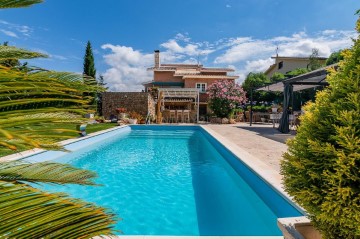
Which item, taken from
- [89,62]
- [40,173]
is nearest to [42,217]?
[40,173]

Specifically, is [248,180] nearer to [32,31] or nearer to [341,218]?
[341,218]

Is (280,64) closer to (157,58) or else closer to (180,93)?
(157,58)

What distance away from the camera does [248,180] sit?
5500mm

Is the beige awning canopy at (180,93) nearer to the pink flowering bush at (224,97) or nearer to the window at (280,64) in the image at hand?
the pink flowering bush at (224,97)

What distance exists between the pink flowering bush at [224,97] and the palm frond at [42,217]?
20.1 meters

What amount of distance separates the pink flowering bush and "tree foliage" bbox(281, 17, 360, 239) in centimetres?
1863

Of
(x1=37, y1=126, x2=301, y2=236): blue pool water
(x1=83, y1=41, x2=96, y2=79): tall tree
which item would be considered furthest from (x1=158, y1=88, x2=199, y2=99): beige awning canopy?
(x1=37, y1=126, x2=301, y2=236): blue pool water

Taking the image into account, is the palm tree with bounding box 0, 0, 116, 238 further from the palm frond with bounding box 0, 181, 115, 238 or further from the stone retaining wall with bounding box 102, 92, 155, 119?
the stone retaining wall with bounding box 102, 92, 155, 119

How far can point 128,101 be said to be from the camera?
72.6 feet

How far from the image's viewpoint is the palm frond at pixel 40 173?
44.5 inches

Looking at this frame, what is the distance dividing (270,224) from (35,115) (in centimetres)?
396

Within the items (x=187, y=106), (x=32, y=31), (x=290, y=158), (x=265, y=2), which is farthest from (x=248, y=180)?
(x=187, y=106)

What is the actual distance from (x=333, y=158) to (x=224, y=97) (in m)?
19.0

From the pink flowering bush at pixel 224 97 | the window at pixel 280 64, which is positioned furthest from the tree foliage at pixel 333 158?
the window at pixel 280 64
